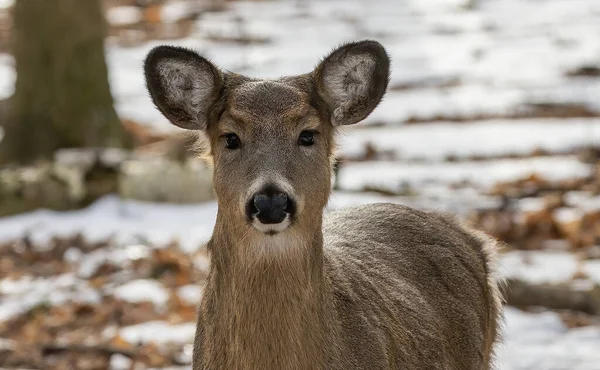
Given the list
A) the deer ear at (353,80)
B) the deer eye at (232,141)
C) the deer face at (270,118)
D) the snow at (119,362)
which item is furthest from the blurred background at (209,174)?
the deer eye at (232,141)

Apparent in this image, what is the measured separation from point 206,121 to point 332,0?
2251 centimetres

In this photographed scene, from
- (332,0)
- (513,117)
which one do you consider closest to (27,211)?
(513,117)

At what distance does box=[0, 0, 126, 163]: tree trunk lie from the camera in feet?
44.8

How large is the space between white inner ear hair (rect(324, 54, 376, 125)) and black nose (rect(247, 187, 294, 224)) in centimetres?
80

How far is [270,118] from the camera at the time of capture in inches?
186

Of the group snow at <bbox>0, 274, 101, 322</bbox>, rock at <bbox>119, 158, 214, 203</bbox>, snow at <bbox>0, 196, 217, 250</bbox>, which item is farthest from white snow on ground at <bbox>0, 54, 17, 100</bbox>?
snow at <bbox>0, 274, 101, 322</bbox>

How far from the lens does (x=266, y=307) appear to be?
186 inches

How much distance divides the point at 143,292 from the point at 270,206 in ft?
17.7

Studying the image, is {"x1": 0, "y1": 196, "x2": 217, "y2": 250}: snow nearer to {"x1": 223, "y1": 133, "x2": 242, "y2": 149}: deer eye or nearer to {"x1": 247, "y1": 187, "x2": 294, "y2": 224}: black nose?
{"x1": 223, "y1": 133, "x2": 242, "y2": 149}: deer eye

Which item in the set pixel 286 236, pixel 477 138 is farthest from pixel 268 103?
pixel 477 138

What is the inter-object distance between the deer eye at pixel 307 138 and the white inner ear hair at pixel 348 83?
25 centimetres

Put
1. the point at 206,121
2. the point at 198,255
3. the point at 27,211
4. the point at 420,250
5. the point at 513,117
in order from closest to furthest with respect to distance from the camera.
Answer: the point at 206,121 → the point at 420,250 → the point at 198,255 → the point at 27,211 → the point at 513,117

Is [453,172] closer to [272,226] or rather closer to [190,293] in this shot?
[190,293]

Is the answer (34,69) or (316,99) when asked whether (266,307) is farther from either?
(34,69)
